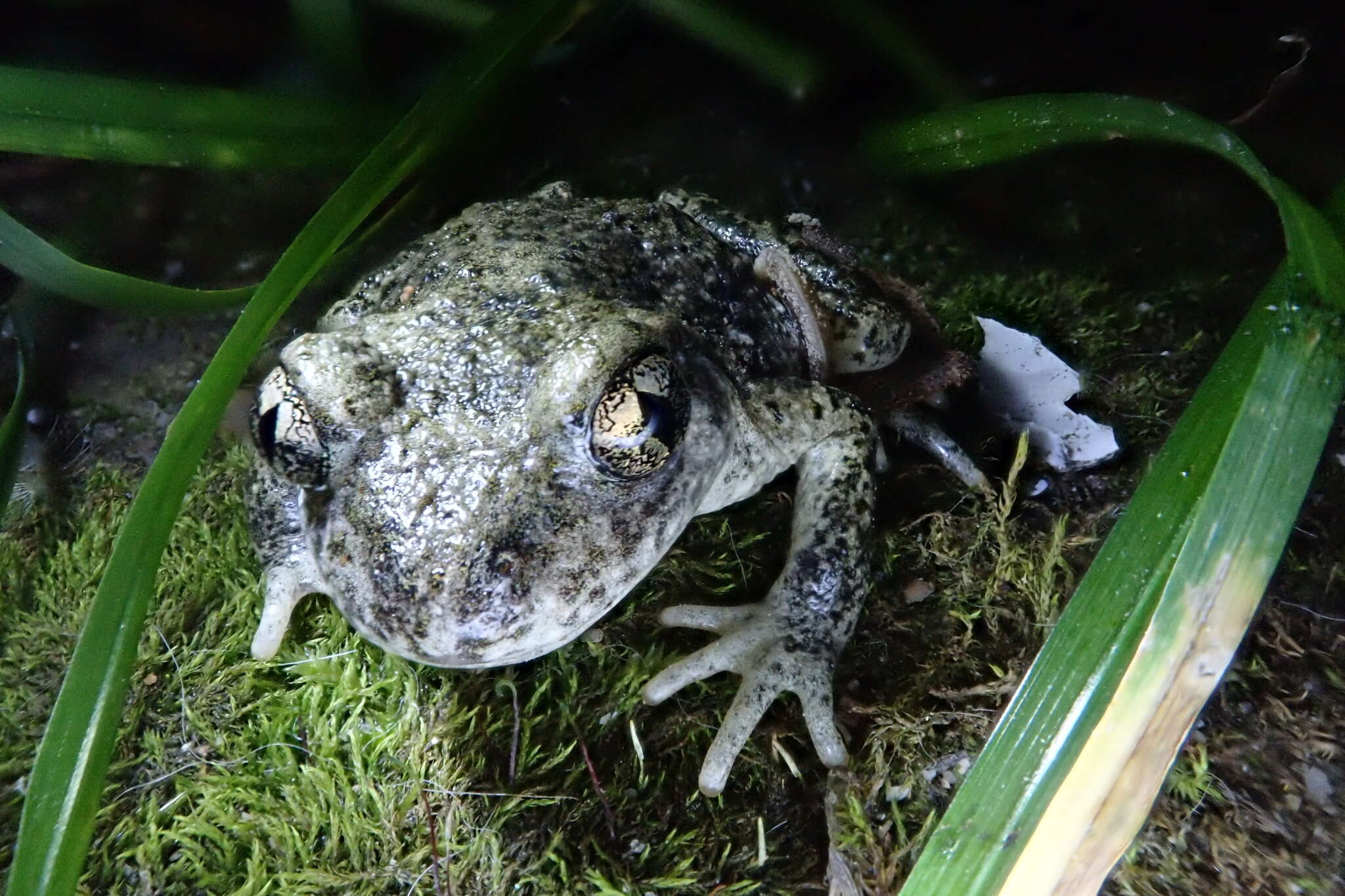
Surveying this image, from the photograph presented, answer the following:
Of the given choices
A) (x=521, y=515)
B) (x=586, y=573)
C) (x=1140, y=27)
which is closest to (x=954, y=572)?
(x=586, y=573)

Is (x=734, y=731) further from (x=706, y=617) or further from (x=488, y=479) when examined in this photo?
(x=488, y=479)

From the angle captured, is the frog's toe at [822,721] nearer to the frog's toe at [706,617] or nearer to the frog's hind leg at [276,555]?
the frog's toe at [706,617]

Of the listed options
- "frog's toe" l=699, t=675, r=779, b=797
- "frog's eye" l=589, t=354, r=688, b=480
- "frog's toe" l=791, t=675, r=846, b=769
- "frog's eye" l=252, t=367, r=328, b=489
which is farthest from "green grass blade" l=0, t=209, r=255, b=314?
"frog's toe" l=791, t=675, r=846, b=769

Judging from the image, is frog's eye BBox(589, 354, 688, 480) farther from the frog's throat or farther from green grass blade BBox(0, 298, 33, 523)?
green grass blade BBox(0, 298, 33, 523)

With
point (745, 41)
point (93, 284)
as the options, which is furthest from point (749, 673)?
point (745, 41)

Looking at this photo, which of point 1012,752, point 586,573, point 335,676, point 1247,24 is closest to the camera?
point 1012,752

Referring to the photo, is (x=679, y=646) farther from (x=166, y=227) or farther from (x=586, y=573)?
(x=166, y=227)

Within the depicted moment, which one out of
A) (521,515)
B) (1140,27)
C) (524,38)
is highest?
(524,38)

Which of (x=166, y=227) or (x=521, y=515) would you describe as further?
(x=166, y=227)
